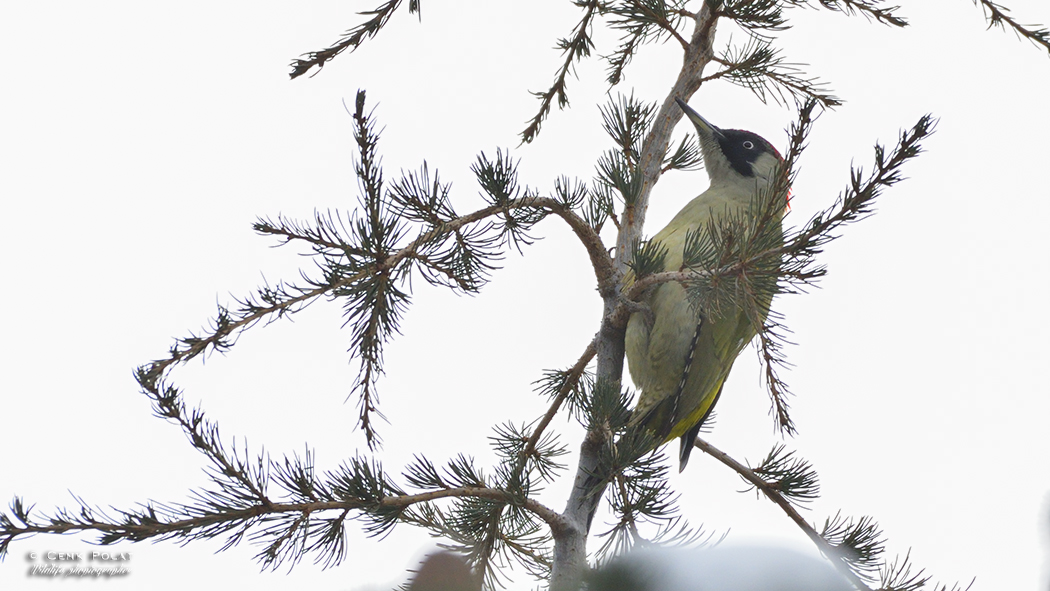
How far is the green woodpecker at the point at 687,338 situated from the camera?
329 centimetres

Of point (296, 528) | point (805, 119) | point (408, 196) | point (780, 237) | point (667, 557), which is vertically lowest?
point (667, 557)

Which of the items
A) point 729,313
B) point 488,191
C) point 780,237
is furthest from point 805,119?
point 729,313

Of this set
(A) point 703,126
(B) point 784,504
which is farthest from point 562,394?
(A) point 703,126

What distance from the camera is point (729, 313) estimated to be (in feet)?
11.6

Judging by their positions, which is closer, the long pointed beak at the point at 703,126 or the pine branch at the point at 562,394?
the pine branch at the point at 562,394

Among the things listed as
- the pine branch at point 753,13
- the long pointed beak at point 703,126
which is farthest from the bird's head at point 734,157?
the pine branch at point 753,13

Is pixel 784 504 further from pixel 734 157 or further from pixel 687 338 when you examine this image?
pixel 734 157

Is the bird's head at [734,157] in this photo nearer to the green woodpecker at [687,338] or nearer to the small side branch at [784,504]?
the green woodpecker at [687,338]

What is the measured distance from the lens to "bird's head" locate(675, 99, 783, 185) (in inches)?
158

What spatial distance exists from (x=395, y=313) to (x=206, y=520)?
671 mm

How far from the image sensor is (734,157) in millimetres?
4070

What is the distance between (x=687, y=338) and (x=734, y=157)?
1.09m

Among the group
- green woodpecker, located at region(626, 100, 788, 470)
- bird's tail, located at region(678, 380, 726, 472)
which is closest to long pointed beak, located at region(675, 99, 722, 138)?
green woodpecker, located at region(626, 100, 788, 470)

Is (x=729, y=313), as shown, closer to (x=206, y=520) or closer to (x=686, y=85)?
(x=686, y=85)
